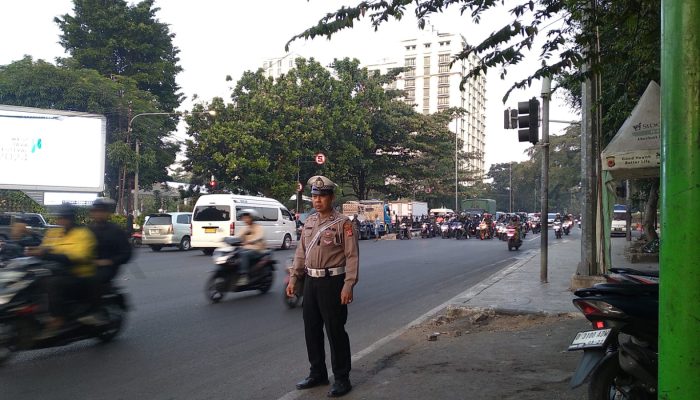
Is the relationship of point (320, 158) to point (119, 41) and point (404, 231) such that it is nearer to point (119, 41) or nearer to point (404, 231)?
point (404, 231)

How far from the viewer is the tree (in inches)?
1409

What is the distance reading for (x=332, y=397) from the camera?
4723 millimetres

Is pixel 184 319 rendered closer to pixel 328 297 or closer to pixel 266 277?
pixel 266 277

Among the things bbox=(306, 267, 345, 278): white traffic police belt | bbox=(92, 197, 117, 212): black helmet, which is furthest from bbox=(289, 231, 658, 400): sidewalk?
bbox=(92, 197, 117, 212): black helmet

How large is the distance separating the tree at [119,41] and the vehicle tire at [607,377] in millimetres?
36183

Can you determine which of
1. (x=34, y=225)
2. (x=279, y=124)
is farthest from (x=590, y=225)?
(x=279, y=124)

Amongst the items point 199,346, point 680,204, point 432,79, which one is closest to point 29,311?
point 199,346

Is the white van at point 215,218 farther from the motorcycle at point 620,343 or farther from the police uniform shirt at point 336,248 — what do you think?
the motorcycle at point 620,343

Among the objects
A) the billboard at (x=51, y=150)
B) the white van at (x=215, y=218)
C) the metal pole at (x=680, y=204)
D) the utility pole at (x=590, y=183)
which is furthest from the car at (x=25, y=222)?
the metal pole at (x=680, y=204)

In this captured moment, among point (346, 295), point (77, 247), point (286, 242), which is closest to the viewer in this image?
point (346, 295)

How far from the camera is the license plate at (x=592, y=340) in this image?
12.8 ft

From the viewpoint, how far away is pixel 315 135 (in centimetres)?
3444

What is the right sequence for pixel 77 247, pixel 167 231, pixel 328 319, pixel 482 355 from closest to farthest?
pixel 328 319, pixel 482 355, pixel 77 247, pixel 167 231

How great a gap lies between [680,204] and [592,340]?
7.16 feet
